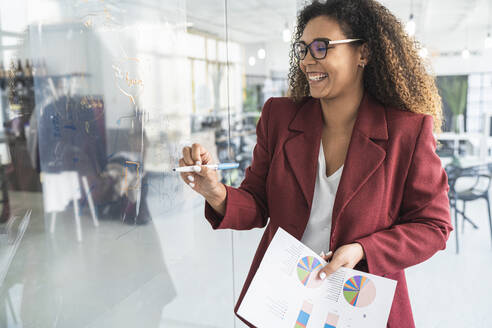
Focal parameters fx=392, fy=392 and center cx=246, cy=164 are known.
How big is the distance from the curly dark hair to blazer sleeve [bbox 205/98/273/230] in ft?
1.07

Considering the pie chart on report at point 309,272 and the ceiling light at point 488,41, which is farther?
the ceiling light at point 488,41

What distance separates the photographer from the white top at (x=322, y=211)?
1130 millimetres

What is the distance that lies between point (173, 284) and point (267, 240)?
1.07 m

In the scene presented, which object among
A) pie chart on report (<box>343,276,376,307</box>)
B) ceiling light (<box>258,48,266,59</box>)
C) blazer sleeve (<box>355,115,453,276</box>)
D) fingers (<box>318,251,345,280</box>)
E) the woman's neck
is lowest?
pie chart on report (<box>343,276,376,307</box>)

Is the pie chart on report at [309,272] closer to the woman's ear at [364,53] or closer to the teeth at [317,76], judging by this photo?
the teeth at [317,76]

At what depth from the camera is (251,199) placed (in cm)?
121

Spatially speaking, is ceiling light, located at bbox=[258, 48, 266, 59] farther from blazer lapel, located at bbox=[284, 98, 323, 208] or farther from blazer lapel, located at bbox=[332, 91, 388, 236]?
blazer lapel, located at bbox=[332, 91, 388, 236]

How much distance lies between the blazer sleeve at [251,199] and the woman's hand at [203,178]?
0.03 meters

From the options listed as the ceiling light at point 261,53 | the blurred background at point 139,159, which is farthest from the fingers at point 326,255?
the ceiling light at point 261,53

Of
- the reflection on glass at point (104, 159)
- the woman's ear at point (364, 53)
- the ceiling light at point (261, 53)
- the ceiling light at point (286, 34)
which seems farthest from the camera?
the ceiling light at point (286, 34)

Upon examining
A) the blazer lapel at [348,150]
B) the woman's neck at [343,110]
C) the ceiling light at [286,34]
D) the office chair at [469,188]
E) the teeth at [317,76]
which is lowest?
the office chair at [469,188]

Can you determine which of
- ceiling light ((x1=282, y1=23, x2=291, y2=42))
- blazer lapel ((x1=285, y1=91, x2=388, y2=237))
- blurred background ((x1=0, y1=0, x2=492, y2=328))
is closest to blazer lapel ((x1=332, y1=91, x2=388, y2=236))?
blazer lapel ((x1=285, y1=91, x2=388, y2=237))

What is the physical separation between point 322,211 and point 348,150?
0.63 feet

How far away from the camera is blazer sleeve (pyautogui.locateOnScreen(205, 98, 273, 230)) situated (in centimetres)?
115
